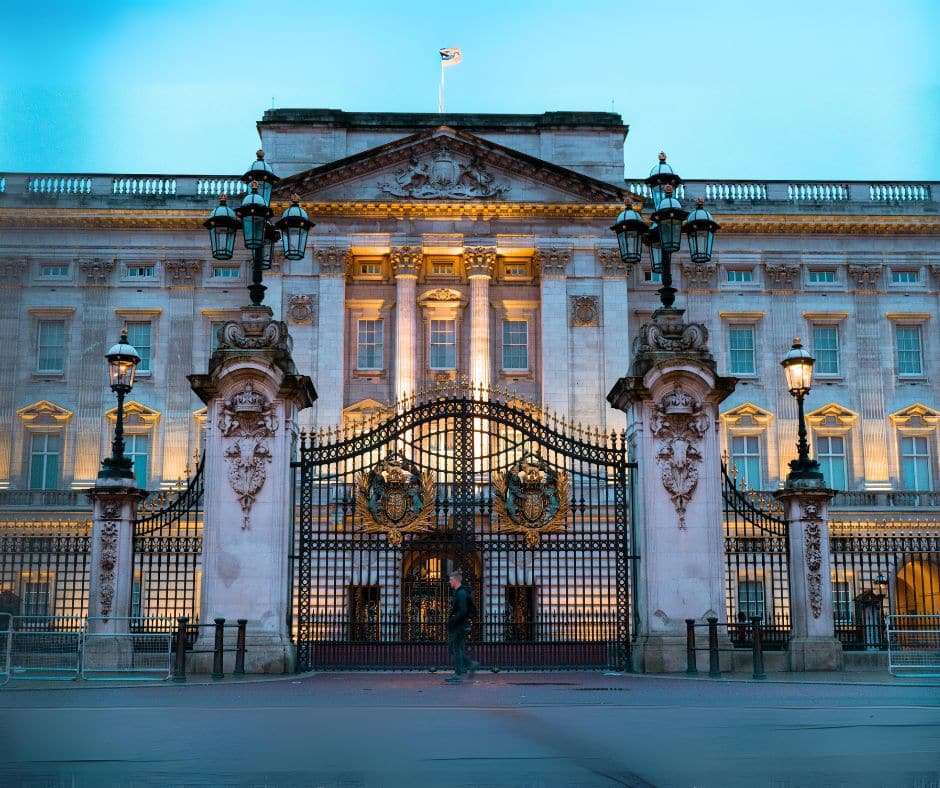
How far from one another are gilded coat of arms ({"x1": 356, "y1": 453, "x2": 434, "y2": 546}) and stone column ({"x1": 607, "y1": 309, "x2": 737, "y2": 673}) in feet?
11.5

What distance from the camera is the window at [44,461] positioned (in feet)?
165

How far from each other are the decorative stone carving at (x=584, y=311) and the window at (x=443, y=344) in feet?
15.8

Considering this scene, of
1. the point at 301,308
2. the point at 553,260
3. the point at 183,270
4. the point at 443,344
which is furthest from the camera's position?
the point at 183,270

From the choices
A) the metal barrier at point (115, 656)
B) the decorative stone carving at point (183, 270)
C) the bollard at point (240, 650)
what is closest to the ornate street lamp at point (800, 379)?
the bollard at point (240, 650)

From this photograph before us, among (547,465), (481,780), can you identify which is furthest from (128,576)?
(481,780)

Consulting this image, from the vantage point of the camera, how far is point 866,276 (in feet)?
174

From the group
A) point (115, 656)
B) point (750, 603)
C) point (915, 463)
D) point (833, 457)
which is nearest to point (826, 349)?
point (833, 457)

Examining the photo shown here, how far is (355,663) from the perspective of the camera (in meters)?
21.0

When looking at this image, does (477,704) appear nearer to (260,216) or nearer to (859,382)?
(260,216)

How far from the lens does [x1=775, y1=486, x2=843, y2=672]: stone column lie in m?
20.5

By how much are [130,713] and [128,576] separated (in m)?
8.39

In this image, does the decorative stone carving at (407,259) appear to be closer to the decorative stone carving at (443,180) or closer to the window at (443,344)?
the decorative stone carving at (443,180)

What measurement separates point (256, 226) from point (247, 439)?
343cm

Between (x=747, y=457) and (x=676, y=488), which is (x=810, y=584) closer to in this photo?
(x=676, y=488)
